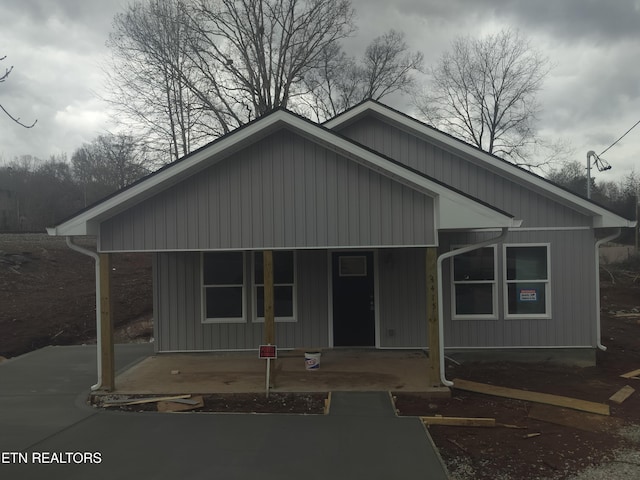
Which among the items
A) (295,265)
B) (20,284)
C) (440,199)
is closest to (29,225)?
(20,284)

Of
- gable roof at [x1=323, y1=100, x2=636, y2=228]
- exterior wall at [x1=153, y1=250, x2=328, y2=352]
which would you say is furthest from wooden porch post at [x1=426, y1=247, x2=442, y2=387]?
gable roof at [x1=323, y1=100, x2=636, y2=228]

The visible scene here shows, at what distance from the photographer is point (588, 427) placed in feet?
19.6

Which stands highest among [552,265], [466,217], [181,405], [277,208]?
[277,208]

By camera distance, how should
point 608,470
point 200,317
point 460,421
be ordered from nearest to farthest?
1. point 608,470
2. point 460,421
3. point 200,317

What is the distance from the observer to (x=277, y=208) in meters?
7.24

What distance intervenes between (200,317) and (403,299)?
13.5 feet

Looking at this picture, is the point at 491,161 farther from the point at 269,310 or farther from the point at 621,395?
the point at 269,310

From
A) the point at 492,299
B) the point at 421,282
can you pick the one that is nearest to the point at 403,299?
the point at 421,282

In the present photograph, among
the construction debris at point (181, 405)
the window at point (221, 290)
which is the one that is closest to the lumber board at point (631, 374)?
the window at point (221, 290)

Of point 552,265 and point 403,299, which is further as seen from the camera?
point 403,299

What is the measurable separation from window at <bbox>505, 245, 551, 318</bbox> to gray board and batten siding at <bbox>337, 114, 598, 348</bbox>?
126mm

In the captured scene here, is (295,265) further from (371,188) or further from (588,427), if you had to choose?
(588,427)

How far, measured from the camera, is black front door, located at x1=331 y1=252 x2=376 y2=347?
376 inches

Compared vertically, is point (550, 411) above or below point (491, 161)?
below
